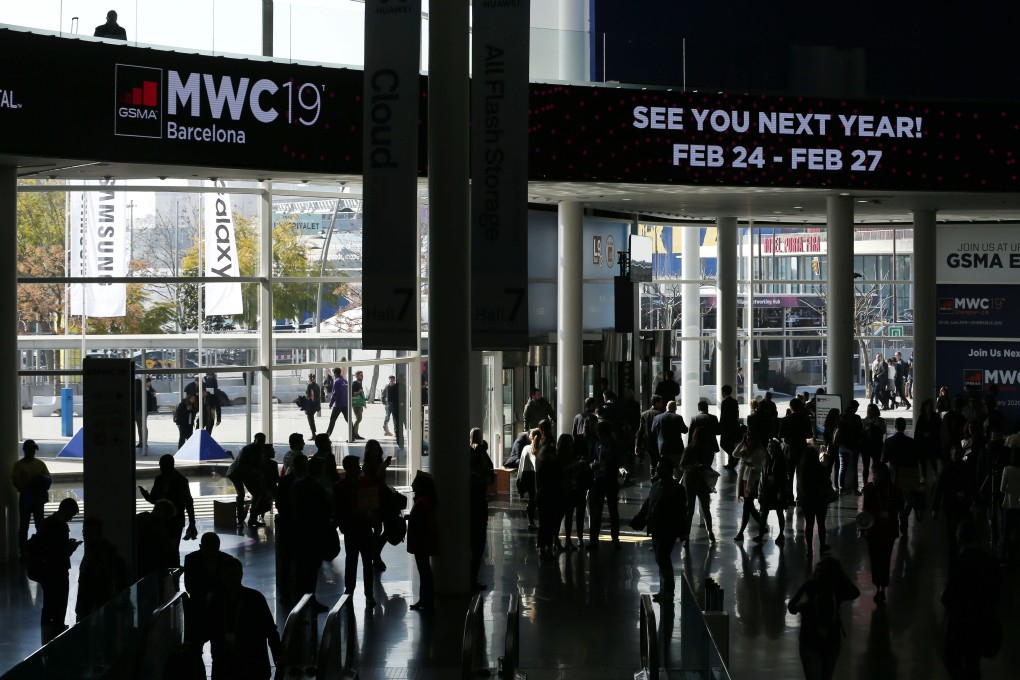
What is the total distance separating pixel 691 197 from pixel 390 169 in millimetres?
10875

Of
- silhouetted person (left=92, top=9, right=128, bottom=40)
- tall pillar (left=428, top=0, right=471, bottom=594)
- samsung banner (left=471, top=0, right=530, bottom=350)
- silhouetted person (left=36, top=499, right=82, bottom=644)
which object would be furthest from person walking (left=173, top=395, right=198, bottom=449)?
silhouetted person (left=36, top=499, right=82, bottom=644)

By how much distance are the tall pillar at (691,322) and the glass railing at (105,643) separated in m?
22.7

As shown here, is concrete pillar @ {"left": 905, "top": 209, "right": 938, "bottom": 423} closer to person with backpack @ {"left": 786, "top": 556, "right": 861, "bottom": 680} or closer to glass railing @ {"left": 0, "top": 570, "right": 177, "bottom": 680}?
person with backpack @ {"left": 786, "top": 556, "right": 861, "bottom": 680}

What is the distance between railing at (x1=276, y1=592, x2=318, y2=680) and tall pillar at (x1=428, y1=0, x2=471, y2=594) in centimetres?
372

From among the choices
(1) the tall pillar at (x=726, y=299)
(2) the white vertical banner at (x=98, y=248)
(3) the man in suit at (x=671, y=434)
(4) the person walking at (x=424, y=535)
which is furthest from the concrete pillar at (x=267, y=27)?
(1) the tall pillar at (x=726, y=299)

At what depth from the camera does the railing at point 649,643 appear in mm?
8039

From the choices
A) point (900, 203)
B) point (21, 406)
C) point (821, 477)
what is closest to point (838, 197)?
point (900, 203)

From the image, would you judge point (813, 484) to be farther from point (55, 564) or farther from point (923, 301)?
point (923, 301)

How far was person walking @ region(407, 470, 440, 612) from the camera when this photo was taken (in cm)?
1165

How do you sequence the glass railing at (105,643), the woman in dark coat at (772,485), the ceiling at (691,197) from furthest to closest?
the ceiling at (691,197), the woman in dark coat at (772,485), the glass railing at (105,643)

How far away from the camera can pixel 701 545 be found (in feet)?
49.7

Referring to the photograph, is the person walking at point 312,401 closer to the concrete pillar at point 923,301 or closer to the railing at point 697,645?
the railing at point 697,645

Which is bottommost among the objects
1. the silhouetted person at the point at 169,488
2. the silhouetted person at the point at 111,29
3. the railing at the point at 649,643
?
the railing at the point at 649,643

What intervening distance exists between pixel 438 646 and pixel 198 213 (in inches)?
355
